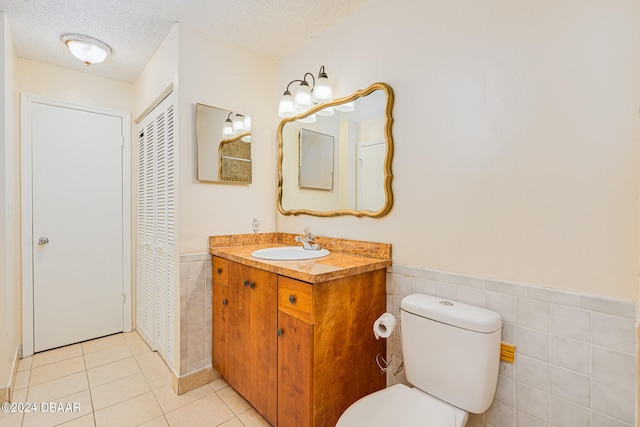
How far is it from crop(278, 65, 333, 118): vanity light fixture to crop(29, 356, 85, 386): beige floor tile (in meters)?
2.36

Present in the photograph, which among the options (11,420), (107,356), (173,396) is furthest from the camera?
(107,356)

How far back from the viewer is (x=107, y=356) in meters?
2.34

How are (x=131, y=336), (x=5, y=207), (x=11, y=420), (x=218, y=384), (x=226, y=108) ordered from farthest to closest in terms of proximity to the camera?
(x=131, y=336), (x=226, y=108), (x=218, y=384), (x=5, y=207), (x=11, y=420)

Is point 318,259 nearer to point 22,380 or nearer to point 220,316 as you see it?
point 220,316

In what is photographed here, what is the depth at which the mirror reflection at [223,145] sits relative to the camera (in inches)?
76.9

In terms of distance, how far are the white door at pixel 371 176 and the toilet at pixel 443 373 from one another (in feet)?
1.96

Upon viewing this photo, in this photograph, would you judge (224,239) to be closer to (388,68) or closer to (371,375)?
(371,375)

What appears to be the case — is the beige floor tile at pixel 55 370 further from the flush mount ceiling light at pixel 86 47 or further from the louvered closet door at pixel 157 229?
the flush mount ceiling light at pixel 86 47

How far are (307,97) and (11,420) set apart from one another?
2471 mm

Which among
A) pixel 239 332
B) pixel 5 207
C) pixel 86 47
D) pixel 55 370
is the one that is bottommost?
pixel 55 370

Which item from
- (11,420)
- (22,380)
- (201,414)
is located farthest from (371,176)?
(22,380)

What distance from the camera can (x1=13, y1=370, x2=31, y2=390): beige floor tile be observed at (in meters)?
1.92

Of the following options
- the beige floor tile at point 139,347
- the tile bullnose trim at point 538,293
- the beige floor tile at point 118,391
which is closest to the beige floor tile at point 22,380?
the beige floor tile at point 118,391

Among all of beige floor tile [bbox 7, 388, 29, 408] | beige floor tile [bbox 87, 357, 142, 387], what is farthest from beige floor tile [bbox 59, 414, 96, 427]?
beige floor tile [bbox 7, 388, 29, 408]
